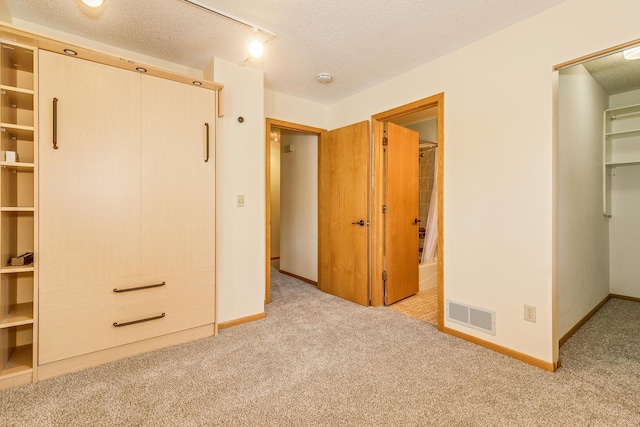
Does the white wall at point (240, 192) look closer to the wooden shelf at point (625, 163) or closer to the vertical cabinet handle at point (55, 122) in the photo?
the vertical cabinet handle at point (55, 122)

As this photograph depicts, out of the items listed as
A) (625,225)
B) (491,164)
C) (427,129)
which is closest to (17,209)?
(491,164)

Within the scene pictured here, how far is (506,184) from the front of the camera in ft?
7.20

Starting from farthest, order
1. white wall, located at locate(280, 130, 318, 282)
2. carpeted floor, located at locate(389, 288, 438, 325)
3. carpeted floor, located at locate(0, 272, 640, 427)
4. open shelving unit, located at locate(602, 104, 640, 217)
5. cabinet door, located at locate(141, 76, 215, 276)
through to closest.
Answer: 1. white wall, located at locate(280, 130, 318, 282)
2. open shelving unit, located at locate(602, 104, 640, 217)
3. carpeted floor, located at locate(389, 288, 438, 325)
4. cabinet door, located at locate(141, 76, 215, 276)
5. carpeted floor, located at locate(0, 272, 640, 427)

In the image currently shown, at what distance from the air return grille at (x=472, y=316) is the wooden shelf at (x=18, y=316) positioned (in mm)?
2995

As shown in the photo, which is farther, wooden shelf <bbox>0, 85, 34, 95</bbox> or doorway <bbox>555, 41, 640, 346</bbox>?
doorway <bbox>555, 41, 640, 346</bbox>

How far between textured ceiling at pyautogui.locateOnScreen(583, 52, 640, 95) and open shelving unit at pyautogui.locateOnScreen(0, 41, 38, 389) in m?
4.19

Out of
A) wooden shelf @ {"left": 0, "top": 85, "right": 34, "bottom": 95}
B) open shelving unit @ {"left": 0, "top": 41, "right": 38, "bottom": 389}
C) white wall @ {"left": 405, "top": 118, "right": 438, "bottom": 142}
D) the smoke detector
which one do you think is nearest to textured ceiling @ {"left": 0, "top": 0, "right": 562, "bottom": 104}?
the smoke detector

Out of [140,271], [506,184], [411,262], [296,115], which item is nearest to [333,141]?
[296,115]

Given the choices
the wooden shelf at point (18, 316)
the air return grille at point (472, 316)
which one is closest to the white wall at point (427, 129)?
the air return grille at point (472, 316)

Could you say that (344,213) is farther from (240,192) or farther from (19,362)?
(19,362)

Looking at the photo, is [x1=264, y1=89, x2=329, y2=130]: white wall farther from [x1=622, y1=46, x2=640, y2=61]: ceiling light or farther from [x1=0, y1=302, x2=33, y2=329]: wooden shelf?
[x1=622, y1=46, x2=640, y2=61]: ceiling light

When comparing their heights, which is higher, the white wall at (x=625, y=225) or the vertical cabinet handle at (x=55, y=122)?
the vertical cabinet handle at (x=55, y=122)

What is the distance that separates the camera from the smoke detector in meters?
2.98

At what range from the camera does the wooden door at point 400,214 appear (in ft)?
10.8
